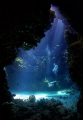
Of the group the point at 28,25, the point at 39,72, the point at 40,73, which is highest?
the point at 39,72

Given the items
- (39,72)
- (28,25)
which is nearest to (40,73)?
(39,72)

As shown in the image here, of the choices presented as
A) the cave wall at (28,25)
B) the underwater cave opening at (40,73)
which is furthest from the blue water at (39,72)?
the cave wall at (28,25)

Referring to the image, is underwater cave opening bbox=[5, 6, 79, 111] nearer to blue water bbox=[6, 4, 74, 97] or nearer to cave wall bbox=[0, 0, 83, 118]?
blue water bbox=[6, 4, 74, 97]

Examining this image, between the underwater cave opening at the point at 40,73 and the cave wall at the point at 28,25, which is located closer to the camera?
the cave wall at the point at 28,25

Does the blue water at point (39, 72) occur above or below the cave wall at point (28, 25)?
above

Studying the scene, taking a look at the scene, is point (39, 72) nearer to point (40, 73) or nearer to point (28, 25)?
point (40, 73)

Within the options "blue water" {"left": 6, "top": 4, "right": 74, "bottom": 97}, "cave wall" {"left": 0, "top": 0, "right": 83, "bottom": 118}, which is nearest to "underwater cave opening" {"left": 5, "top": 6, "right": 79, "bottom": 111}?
"blue water" {"left": 6, "top": 4, "right": 74, "bottom": 97}

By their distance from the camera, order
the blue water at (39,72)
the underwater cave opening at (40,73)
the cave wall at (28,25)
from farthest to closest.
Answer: the blue water at (39,72)
the underwater cave opening at (40,73)
the cave wall at (28,25)

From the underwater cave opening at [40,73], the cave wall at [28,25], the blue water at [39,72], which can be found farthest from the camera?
the blue water at [39,72]

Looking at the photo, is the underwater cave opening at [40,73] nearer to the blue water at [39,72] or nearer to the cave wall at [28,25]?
the blue water at [39,72]

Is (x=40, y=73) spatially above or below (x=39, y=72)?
below

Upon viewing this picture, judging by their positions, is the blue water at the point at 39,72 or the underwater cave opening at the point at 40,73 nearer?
the underwater cave opening at the point at 40,73

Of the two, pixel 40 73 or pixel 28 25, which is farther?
pixel 40 73

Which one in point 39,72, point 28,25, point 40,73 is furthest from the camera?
point 40,73
